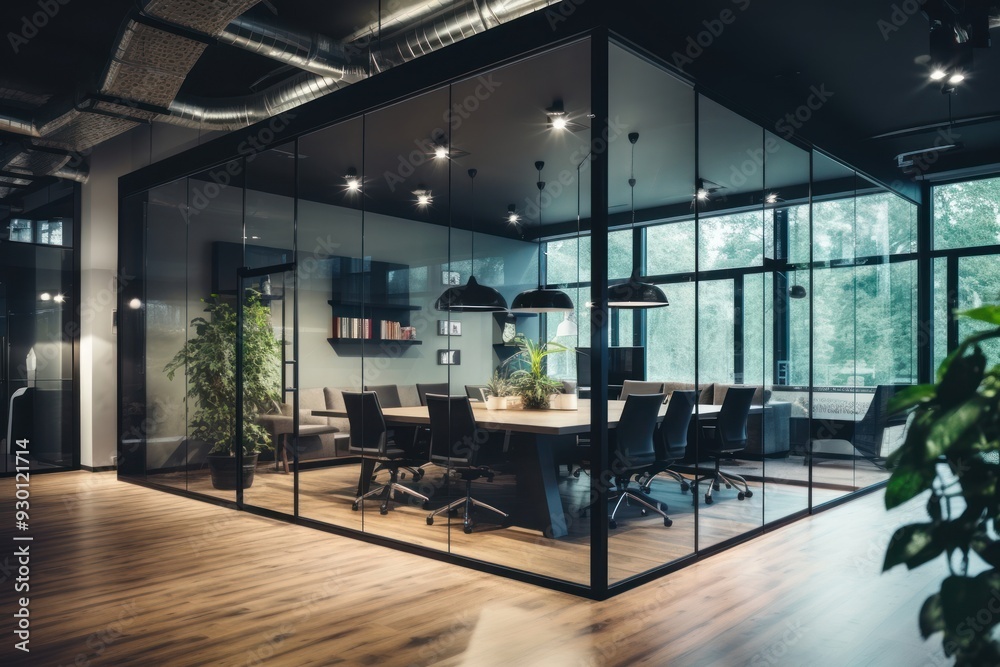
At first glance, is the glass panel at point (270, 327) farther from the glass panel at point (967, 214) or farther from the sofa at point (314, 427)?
the glass panel at point (967, 214)

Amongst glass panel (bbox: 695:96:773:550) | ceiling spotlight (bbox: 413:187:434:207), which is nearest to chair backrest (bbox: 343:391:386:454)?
ceiling spotlight (bbox: 413:187:434:207)

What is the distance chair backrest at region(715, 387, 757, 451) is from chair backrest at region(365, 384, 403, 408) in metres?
2.24

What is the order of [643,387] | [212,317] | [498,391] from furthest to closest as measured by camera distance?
1. [212,317]
2. [643,387]
3. [498,391]

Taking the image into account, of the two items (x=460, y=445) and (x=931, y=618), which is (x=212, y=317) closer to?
(x=460, y=445)

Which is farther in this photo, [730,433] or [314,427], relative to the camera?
[314,427]

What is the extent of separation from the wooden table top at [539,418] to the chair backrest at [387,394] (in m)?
A: 0.07

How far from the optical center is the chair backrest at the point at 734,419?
496 centimetres

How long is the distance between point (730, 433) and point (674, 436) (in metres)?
0.55

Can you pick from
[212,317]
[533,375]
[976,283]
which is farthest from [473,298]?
[976,283]

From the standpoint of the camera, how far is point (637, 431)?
4641 millimetres

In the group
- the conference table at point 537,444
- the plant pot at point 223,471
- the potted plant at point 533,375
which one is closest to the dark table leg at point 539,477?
the conference table at point 537,444

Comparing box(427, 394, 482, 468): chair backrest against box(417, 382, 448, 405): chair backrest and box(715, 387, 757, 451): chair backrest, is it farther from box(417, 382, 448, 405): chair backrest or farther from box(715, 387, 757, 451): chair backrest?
box(715, 387, 757, 451): chair backrest

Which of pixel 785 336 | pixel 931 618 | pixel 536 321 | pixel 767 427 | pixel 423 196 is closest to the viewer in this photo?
pixel 931 618

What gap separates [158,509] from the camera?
608 cm
